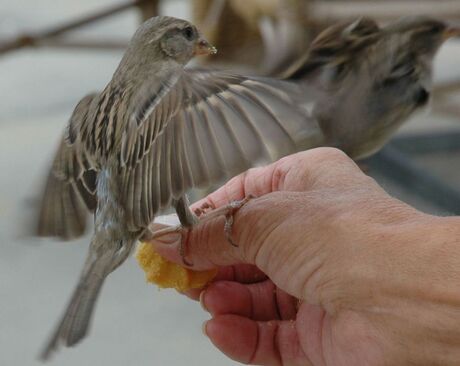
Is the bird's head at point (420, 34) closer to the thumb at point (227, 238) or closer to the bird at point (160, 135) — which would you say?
the bird at point (160, 135)

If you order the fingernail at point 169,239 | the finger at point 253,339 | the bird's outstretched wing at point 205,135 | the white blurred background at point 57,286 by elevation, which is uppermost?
the bird's outstretched wing at point 205,135

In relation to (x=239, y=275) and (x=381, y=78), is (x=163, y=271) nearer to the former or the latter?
(x=239, y=275)

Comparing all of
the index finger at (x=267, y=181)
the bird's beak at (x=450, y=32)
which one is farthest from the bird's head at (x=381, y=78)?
the index finger at (x=267, y=181)

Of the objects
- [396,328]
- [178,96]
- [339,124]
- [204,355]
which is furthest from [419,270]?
A: [204,355]

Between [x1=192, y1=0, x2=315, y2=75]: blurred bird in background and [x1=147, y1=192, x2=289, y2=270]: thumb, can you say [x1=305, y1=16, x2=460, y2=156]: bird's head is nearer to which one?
[x1=147, y1=192, x2=289, y2=270]: thumb

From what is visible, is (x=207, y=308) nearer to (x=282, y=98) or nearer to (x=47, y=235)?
(x=47, y=235)

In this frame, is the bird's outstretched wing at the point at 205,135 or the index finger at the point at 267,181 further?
the index finger at the point at 267,181

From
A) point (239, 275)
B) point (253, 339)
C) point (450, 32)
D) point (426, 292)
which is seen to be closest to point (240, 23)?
point (450, 32)
